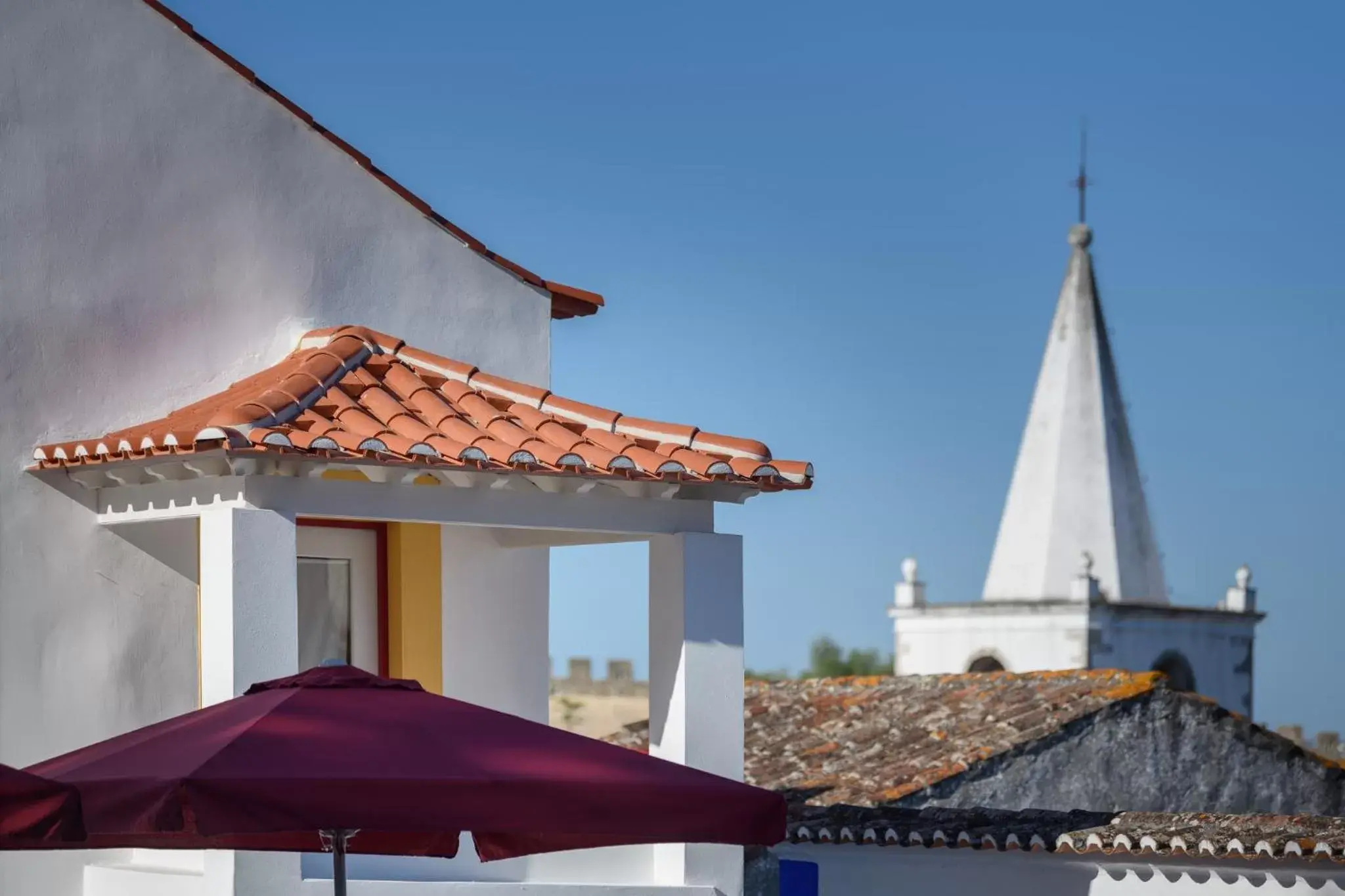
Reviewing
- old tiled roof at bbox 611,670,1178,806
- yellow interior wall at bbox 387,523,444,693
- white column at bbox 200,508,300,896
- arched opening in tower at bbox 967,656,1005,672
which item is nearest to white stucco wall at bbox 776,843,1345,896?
old tiled roof at bbox 611,670,1178,806

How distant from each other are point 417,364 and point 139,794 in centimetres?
524

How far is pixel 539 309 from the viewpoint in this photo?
12.1 meters

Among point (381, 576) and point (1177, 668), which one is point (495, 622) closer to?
point (381, 576)

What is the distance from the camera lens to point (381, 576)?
11039 millimetres

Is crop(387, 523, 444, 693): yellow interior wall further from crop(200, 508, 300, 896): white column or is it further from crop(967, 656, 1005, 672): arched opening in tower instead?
crop(967, 656, 1005, 672): arched opening in tower

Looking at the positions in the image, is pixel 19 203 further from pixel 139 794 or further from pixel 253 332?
pixel 139 794

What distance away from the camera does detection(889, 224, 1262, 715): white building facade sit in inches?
1628

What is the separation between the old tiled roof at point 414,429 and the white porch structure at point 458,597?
14cm

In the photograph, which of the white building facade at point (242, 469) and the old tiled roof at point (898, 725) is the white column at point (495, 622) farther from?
the old tiled roof at point (898, 725)

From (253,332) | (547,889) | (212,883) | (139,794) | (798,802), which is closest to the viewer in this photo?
(139,794)

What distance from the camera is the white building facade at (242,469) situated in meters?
9.01

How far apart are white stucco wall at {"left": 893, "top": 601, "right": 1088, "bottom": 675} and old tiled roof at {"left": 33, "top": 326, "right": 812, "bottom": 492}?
31.3m

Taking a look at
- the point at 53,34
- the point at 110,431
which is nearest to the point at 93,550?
the point at 110,431

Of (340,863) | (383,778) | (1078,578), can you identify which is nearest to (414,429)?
(340,863)
